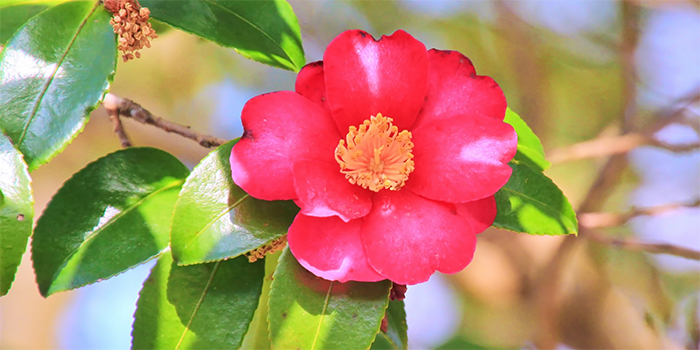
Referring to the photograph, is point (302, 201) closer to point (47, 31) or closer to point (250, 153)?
point (250, 153)

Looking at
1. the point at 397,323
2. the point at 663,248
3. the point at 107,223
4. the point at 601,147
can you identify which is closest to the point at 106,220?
the point at 107,223

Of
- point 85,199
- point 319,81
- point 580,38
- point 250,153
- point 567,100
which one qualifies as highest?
point 580,38

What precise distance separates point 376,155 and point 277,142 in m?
0.13

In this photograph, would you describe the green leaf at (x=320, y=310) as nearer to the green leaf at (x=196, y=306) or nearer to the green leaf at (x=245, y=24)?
the green leaf at (x=196, y=306)

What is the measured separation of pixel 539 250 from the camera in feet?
7.40

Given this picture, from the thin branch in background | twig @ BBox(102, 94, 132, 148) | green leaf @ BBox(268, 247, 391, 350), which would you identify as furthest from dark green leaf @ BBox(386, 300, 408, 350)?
the thin branch in background

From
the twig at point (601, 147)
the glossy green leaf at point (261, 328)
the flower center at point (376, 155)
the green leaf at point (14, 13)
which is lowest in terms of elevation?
the glossy green leaf at point (261, 328)

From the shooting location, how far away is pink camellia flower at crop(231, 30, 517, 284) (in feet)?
2.33

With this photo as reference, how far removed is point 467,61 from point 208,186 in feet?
1.29

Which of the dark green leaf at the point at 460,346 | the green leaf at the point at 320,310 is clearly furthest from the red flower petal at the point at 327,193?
the dark green leaf at the point at 460,346

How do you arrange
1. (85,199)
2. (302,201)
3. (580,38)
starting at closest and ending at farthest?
1. (302,201)
2. (85,199)
3. (580,38)

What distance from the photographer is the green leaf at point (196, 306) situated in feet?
2.68

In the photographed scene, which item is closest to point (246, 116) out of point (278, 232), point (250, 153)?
point (250, 153)

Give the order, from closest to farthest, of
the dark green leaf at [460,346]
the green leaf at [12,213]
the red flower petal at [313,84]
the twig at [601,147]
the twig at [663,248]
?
the green leaf at [12,213]
the red flower petal at [313,84]
the twig at [663,248]
the twig at [601,147]
the dark green leaf at [460,346]
